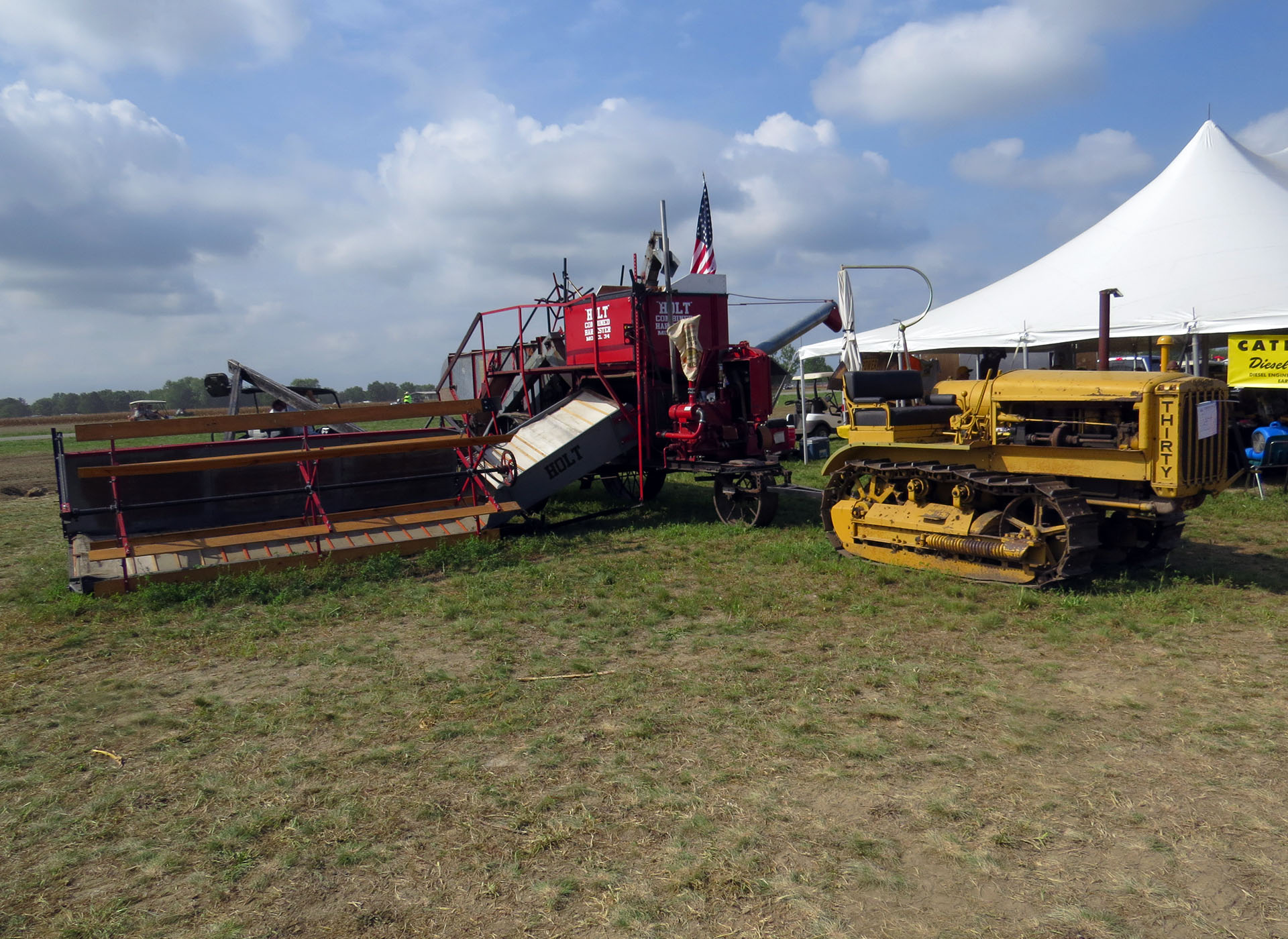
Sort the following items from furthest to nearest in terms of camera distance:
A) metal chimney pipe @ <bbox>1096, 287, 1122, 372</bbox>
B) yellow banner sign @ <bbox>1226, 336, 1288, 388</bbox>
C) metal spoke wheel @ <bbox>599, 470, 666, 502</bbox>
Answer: metal spoke wheel @ <bbox>599, 470, 666, 502</bbox> → yellow banner sign @ <bbox>1226, 336, 1288, 388</bbox> → metal chimney pipe @ <bbox>1096, 287, 1122, 372</bbox>

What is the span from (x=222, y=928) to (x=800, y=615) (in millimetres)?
4461

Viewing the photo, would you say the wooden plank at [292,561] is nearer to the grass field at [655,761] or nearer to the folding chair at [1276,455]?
the grass field at [655,761]

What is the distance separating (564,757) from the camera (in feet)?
13.9

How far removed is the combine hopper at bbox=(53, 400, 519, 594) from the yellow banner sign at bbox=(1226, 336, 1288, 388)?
10012 millimetres

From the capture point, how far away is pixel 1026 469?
23.9 ft

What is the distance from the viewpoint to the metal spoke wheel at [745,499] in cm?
993

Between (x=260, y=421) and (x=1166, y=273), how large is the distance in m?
13.1

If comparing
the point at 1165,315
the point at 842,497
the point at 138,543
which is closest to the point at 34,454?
the point at 138,543

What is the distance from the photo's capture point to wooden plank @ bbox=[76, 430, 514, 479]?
7.85 m

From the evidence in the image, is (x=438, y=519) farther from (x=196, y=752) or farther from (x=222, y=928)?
(x=222, y=928)

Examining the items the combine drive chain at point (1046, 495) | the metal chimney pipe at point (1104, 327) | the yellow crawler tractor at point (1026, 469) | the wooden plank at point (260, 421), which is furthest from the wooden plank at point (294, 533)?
the metal chimney pipe at point (1104, 327)

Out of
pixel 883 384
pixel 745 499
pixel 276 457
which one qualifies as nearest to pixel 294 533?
pixel 276 457

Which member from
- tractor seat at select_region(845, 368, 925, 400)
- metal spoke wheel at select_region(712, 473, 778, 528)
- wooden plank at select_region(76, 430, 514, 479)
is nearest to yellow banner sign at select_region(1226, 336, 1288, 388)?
tractor seat at select_region(845, 368, 925, 400)

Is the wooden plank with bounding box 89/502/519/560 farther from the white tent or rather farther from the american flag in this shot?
the white tent
